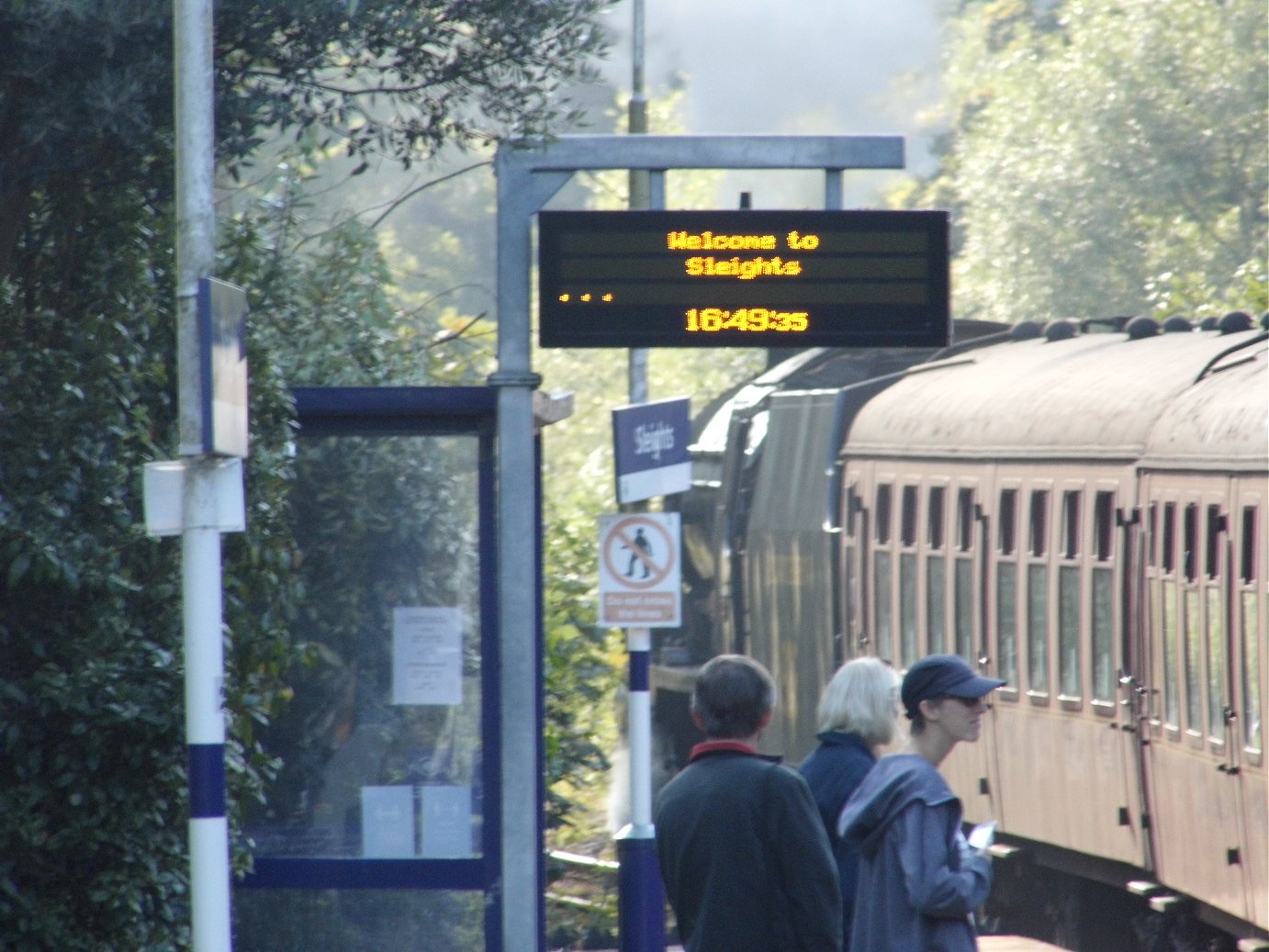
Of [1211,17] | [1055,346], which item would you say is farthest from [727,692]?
[1211,17]

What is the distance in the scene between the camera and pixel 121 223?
7605 mm

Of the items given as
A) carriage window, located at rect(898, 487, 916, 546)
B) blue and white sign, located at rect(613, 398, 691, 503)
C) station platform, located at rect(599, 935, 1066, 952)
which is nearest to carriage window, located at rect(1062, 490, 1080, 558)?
carriage window, located at rect(898, 487, 916, 546)

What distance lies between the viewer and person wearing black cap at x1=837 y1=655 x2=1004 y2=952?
5.28 metres

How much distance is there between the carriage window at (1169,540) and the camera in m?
12.0

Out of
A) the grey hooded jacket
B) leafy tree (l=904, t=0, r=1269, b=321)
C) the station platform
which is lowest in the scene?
the station platform

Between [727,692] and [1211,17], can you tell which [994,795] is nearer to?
[727,692]

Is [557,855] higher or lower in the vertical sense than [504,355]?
lower

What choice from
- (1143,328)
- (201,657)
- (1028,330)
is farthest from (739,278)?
(1028,330)

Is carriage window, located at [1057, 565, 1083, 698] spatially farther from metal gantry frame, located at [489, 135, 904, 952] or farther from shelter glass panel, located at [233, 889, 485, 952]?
metal gantry frame, located at [489, 135, 904, 952]

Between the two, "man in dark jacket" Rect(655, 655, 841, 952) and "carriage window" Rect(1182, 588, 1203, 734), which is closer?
"man in dark jacket" Rect(655, 655, 841, 952)

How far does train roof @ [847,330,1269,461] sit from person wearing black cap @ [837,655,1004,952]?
5.93 metres

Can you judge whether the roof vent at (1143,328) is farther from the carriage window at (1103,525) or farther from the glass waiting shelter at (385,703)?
the glass waiting shelter at (385,703)

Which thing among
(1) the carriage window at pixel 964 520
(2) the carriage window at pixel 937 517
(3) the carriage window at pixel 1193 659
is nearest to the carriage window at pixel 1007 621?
(1) the carriage window at pixel 964 520

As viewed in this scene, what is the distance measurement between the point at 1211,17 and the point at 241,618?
3959cm
